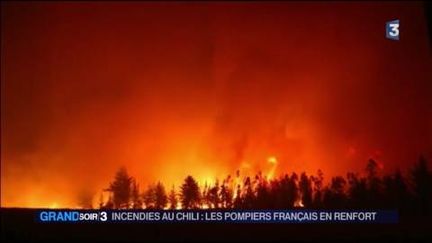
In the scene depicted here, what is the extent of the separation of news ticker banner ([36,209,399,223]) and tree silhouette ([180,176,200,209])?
1040cm

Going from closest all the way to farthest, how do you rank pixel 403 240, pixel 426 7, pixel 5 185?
pixel 426 7
pixel 403 240
pixel 5 185

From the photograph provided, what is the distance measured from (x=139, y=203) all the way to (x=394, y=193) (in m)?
14.3

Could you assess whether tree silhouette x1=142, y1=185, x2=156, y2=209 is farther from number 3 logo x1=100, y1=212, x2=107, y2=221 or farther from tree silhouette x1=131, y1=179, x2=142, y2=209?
number 3 logo x1=100, y1=212, x2=107, y2=221

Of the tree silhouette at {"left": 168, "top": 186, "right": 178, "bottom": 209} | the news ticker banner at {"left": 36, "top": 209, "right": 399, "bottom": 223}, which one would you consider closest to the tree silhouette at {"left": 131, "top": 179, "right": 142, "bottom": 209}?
the tree silhouette at {"left": 168, "top": 186, "right": 178, "bottom": 209}

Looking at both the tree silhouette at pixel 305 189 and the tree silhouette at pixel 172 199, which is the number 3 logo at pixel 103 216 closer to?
the tree silhouette at pixel 172 199

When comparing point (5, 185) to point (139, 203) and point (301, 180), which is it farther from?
point (301, 180)

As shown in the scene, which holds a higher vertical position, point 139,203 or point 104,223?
point 139,203

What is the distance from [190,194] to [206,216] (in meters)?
12.3

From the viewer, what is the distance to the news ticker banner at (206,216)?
16.4m

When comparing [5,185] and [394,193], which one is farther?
[5,185]

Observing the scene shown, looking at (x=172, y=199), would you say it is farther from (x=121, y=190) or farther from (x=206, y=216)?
(x=206, y=216)

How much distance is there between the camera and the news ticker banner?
645 inches

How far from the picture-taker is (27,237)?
1608 cm

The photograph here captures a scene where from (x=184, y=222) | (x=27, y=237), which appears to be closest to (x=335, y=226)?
(x=184, y=222)
